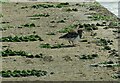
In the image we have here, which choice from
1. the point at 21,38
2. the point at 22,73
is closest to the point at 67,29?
the point at 21,38

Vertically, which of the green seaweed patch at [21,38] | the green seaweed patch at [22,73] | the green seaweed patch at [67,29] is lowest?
the green seaweed patch at [22,73]

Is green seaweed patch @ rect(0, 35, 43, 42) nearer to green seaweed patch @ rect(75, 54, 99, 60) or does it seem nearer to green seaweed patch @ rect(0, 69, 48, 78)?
green seaweed patch @ rect(75, 54, 99, 60)

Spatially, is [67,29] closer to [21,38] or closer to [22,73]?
[21,38]

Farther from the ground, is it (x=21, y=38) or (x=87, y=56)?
(x=21, y=38)

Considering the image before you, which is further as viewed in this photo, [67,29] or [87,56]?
[67,29]

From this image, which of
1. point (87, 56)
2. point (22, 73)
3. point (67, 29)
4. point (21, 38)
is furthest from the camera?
point (67, 29)

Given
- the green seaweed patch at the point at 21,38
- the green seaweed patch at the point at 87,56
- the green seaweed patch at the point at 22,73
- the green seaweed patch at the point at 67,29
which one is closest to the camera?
the green seaweed patch at the point at 22,73

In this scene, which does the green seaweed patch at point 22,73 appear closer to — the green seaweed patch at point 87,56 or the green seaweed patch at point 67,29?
the green seaweed patch at point 87,56

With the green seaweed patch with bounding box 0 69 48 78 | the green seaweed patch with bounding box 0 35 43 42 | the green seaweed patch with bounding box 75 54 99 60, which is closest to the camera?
the green seaweed patch with bounding box 0 69 48 78

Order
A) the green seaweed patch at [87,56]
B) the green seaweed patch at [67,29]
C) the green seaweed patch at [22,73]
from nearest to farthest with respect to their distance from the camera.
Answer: the green seaweed patch at [22,73] → the green seaweed patch at [87,56] → the green seaweed patch at [67,29]

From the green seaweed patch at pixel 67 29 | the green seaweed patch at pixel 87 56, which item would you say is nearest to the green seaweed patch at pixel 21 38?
Answer: the green seaweed patch at pixel 67 29

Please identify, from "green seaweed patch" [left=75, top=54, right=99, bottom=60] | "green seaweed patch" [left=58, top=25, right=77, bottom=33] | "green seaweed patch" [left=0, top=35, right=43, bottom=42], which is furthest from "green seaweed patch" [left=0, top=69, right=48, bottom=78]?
"green seaweed patch" [left=58, top=25, right=77, bottom=33]

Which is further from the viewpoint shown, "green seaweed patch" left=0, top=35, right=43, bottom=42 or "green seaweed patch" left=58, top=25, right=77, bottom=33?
"green seaweed patch" left=58, top=25, right=77, bottom=33

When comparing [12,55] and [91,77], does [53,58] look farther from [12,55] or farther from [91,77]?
[91,77]
